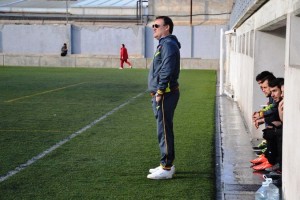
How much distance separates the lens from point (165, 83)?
23.2 ft

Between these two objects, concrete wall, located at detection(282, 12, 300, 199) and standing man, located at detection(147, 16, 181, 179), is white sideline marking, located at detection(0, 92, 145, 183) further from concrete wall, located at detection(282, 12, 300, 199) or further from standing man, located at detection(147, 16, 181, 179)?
concrete wall, located at detection(282, 12, 300, 199)

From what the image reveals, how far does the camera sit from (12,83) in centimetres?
2289

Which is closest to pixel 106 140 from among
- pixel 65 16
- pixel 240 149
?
pixel 240 149

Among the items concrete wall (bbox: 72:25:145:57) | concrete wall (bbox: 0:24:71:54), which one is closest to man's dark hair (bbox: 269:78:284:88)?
concrete wall (bbox: 72:25:145:57)

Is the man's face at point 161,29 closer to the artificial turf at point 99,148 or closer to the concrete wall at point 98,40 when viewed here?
the artificial turf at point 99,148

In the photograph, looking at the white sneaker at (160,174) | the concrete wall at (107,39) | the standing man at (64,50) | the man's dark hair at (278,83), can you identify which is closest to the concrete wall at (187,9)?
the concrete wall at (107,39)

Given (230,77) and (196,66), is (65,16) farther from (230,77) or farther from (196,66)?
(230,77)

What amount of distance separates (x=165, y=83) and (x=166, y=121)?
1.68 feet

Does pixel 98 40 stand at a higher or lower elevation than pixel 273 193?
higher

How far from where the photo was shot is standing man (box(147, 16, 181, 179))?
707 centimetres

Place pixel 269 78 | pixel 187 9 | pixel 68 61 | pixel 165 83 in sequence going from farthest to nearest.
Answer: pixel 187 9, pixel 68 61, pixel 269 78, pixel 165 83

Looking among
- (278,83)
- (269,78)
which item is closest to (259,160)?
(278,83)

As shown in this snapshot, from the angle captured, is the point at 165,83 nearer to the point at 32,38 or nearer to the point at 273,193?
the point at 273,193

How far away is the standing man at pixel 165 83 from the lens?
7.07 metres
